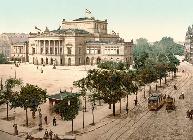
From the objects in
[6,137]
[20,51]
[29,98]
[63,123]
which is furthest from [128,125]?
[20,51]

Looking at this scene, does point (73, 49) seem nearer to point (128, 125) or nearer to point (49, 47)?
point (49, 47)

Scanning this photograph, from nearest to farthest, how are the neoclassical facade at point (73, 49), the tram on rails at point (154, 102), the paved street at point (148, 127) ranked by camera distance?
1. the paved street at point (148, 127)
2. the tram on rails at point (154, 102)
3. the neoclassical facade at point (73, 49)

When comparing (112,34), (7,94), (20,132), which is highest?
(112,34)

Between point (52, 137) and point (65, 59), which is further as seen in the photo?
point (65, 59)

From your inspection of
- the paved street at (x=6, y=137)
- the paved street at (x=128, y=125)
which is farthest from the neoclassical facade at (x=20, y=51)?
the paved street at (x=6, y=137)

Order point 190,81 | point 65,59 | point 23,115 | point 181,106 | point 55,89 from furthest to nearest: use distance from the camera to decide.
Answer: point 65,59 → point 190,81 → point 55,89 → point 181,106 → point 23,115

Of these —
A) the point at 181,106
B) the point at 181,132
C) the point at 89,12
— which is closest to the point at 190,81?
the point at 181,106

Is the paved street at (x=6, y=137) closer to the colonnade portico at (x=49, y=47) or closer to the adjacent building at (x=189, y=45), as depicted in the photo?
the colonnade portico at (x=49, y=47)

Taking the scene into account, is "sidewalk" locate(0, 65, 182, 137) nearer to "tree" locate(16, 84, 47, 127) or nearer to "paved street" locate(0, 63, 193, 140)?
"paved street" locate(0, 63, 193, 140)

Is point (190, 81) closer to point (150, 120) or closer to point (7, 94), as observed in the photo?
point (150, 120)

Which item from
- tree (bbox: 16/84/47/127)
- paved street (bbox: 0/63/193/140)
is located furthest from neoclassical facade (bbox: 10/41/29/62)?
tree (bbox: 16/84/47/127)

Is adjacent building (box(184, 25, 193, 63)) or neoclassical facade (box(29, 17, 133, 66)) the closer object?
neoclassical facade (box(29, 17, 133, 66))
